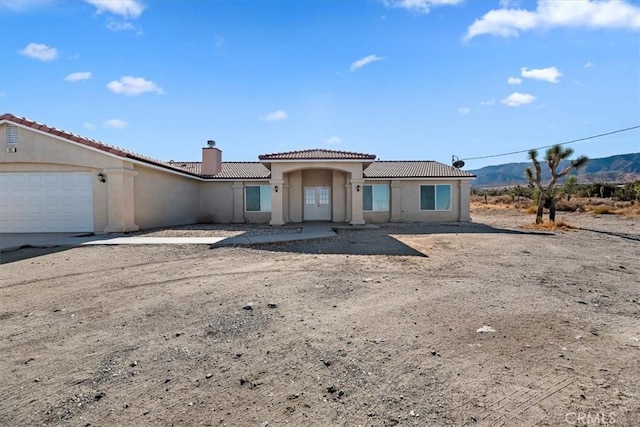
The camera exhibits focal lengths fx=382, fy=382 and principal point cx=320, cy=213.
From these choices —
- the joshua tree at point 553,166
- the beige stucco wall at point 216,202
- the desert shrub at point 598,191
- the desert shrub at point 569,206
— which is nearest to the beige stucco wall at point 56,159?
the beige stucco wall at point 216,202

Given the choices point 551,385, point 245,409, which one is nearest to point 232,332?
point 245,409

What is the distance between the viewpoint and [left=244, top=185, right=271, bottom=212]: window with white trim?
22.9 m

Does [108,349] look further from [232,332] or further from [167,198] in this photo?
[167,198]

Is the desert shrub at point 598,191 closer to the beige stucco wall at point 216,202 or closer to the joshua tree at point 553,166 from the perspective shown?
the joshua tree at point 553,166

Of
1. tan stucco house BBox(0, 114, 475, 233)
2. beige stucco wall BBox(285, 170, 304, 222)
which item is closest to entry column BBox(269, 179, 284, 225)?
tan stucco house BBox(0, 114, 475, 233)

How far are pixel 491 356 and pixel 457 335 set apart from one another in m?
0.57

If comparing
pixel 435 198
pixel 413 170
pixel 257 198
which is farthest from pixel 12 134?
pixel 435 198

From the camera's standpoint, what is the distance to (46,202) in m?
15.2

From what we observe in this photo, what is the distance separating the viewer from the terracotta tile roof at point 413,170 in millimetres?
22484

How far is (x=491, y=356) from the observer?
12.6ft

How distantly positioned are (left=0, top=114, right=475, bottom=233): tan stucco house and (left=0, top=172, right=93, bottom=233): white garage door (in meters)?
0.04

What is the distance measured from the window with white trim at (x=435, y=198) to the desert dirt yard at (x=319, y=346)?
14.6 metres

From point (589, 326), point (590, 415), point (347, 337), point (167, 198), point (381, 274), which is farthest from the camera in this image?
point (167, 198)

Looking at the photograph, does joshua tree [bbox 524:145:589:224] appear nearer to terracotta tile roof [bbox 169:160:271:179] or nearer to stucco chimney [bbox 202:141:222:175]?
terracotta tile roof [bbox 169:160:271:179]
